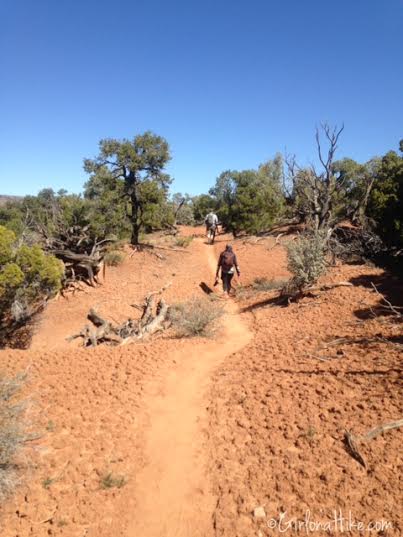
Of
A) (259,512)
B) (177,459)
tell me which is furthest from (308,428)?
(177,459)

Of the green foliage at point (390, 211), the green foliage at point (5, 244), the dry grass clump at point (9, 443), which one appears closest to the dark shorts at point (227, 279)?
the green foliage at point (390, 211)

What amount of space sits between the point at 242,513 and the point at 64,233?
14.4 meters

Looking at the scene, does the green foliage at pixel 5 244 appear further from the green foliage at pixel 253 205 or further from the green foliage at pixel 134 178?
the green foliage at pixel 253 205

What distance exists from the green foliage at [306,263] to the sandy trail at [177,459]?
13.4 ft

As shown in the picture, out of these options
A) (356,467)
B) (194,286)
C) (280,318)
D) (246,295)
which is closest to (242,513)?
(356,467)

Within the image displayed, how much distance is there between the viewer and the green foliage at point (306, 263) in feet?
31.6

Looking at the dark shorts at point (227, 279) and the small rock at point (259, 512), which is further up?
the dark shorts at point (227, 279)

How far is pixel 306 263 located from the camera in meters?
9.70

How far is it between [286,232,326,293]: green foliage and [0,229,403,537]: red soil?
1.88 metres

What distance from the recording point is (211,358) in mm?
6875

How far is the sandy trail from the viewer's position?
329 centimetres

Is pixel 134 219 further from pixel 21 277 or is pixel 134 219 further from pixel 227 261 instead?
pixel 21 277

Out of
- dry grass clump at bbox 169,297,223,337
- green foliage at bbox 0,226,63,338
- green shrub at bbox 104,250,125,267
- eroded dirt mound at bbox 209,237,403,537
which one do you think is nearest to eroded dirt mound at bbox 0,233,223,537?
dry grass clump at bbox 169,297,223,337

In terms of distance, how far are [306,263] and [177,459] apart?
6.97 m
